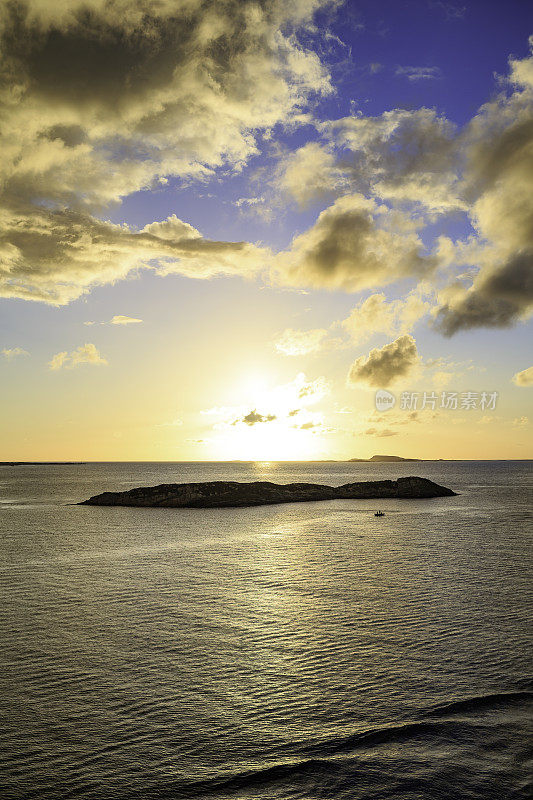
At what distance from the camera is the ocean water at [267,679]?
43.1 ft

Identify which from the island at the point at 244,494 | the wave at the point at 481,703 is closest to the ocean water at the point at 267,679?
the wave at the point at 481,703

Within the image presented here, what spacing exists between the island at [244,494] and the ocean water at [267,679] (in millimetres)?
60092

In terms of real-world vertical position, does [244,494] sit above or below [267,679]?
below

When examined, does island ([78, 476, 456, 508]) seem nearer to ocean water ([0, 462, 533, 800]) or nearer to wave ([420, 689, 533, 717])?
ocean water ([0, 462, 533, 800])

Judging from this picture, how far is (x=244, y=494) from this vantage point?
109 meters

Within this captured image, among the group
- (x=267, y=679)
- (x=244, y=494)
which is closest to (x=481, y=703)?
(x=267, y=679)

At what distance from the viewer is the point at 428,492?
12562cm

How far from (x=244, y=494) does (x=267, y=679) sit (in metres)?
90.9

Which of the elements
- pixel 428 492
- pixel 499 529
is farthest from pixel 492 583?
pixel 428 492

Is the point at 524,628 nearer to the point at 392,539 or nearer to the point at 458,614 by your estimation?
the point at 458,614

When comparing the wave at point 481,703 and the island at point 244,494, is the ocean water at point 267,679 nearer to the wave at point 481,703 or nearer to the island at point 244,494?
the wave at point 481,703

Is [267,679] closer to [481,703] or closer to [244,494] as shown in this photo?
[481,703]

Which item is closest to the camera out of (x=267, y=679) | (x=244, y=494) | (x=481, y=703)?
(x=481, y=703)

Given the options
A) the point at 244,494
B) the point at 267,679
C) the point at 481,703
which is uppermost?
the point at 481,703
